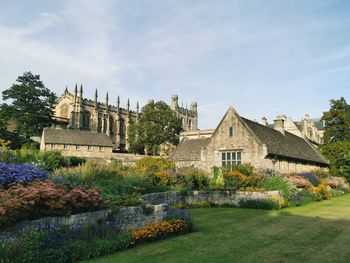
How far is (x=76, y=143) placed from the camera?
59188mm

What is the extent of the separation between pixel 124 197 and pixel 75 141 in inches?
1940

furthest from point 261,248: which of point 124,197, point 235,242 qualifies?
point 124,197

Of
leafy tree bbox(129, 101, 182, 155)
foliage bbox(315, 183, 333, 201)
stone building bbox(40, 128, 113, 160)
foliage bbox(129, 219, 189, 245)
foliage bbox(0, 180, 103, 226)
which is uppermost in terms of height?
leafy tree bbox(129, 101, 182, 155)

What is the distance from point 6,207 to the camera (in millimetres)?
8320

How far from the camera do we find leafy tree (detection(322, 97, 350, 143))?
5266 cm

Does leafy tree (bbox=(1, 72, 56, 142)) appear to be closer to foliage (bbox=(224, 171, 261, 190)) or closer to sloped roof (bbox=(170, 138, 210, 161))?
sloped roof (bbox=(170, 138, 210, 161))

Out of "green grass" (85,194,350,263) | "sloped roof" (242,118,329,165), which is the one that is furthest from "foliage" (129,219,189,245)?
"sloped roof" (242,118,329,165)

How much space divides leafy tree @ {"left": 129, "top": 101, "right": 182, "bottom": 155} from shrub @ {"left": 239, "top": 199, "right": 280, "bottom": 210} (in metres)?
52.1

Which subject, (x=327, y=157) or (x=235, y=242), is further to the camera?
(x=327, y=157)

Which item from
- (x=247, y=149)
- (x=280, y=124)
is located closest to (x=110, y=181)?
(x=247, y=149)

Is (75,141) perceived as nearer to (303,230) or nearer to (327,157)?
(327,157)

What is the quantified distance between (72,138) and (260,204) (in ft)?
151

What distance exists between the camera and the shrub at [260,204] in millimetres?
18641

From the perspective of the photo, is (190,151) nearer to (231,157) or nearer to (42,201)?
(231,157)
